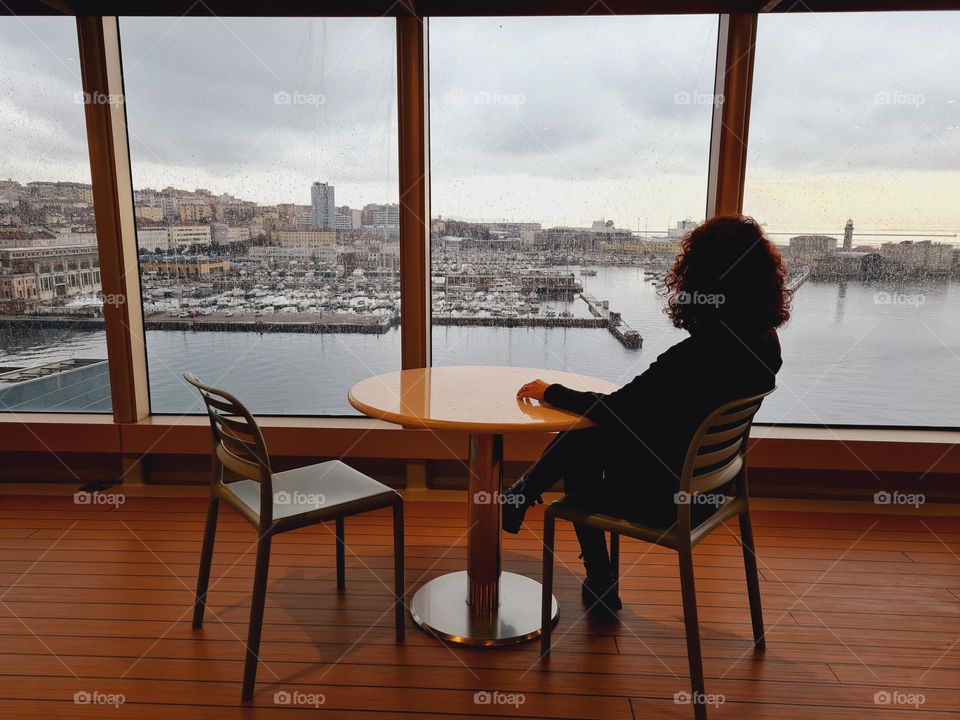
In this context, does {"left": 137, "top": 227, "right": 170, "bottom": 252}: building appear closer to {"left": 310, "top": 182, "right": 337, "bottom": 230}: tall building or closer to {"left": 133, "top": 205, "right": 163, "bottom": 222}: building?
{"left": 133, "top": 205, "right": 163, "bottom": 222}: building

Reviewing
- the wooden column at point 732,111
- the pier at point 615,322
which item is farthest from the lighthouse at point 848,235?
the pier at point 615,322

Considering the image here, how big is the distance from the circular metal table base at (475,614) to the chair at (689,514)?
6.4 inches

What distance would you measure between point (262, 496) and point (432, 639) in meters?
0.81

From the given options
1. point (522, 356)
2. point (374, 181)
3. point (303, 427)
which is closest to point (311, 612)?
point (303, 427)

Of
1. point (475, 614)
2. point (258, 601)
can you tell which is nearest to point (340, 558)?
point (475, 614)

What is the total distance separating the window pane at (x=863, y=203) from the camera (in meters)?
3.09

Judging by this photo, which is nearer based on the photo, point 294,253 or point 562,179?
point 562,179

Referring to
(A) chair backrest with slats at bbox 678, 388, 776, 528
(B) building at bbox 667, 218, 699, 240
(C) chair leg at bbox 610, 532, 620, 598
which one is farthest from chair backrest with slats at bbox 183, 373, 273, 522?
(B) building at bbox 667, 218, 699, 240

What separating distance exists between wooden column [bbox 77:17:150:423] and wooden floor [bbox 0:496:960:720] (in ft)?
2.39

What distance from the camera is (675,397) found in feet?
6.05

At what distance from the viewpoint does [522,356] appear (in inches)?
137

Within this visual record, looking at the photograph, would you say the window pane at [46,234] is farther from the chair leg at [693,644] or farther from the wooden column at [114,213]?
the chair leg at [693,644]

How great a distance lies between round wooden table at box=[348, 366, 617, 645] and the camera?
1972 millimetres

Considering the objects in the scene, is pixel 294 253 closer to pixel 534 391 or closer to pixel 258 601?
pixel 534 391
